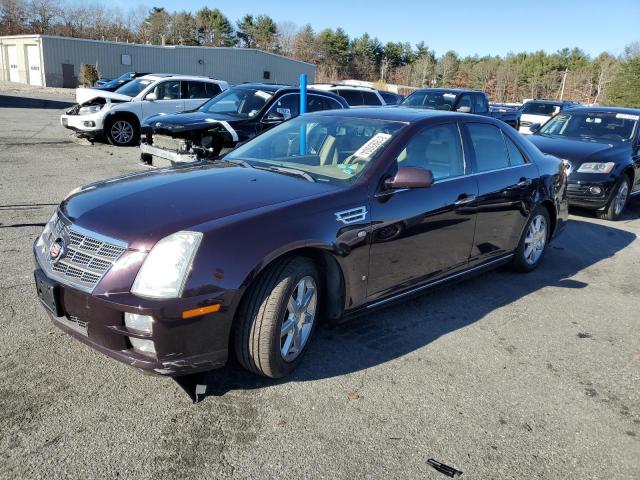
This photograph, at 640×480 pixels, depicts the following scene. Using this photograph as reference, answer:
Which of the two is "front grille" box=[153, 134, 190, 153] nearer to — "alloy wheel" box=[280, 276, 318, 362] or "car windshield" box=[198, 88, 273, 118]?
"car windshield" box=[198, 88, 273, 118]

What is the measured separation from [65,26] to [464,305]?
8926cm

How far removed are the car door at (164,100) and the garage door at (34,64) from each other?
37.3 meters

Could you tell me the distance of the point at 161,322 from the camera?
2590mm

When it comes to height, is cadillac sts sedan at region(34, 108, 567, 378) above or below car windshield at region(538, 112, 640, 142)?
below

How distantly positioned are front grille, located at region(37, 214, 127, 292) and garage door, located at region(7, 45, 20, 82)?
5331 centimetres

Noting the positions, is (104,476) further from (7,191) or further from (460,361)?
(7,191)

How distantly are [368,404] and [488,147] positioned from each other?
9.26ft

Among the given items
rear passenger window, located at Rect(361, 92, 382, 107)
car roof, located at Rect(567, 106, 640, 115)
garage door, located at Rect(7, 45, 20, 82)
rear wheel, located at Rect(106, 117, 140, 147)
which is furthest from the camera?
garage door, located at Rect(7, 45, 20, 82)

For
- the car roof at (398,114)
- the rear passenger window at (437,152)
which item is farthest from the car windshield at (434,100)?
the rear passenger window at (437,152)

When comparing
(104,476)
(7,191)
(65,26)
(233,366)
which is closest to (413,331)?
(233,366)

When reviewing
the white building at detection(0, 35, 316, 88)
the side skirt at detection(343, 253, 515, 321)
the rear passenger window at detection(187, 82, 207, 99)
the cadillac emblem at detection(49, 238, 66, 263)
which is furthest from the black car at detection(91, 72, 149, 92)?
the white building at detection(0, 35, 316, 88)

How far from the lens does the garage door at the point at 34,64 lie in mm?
44031

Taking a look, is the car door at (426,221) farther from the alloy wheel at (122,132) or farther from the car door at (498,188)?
the alloy wheel at (122,132)

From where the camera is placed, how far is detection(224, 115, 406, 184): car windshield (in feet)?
12.4
